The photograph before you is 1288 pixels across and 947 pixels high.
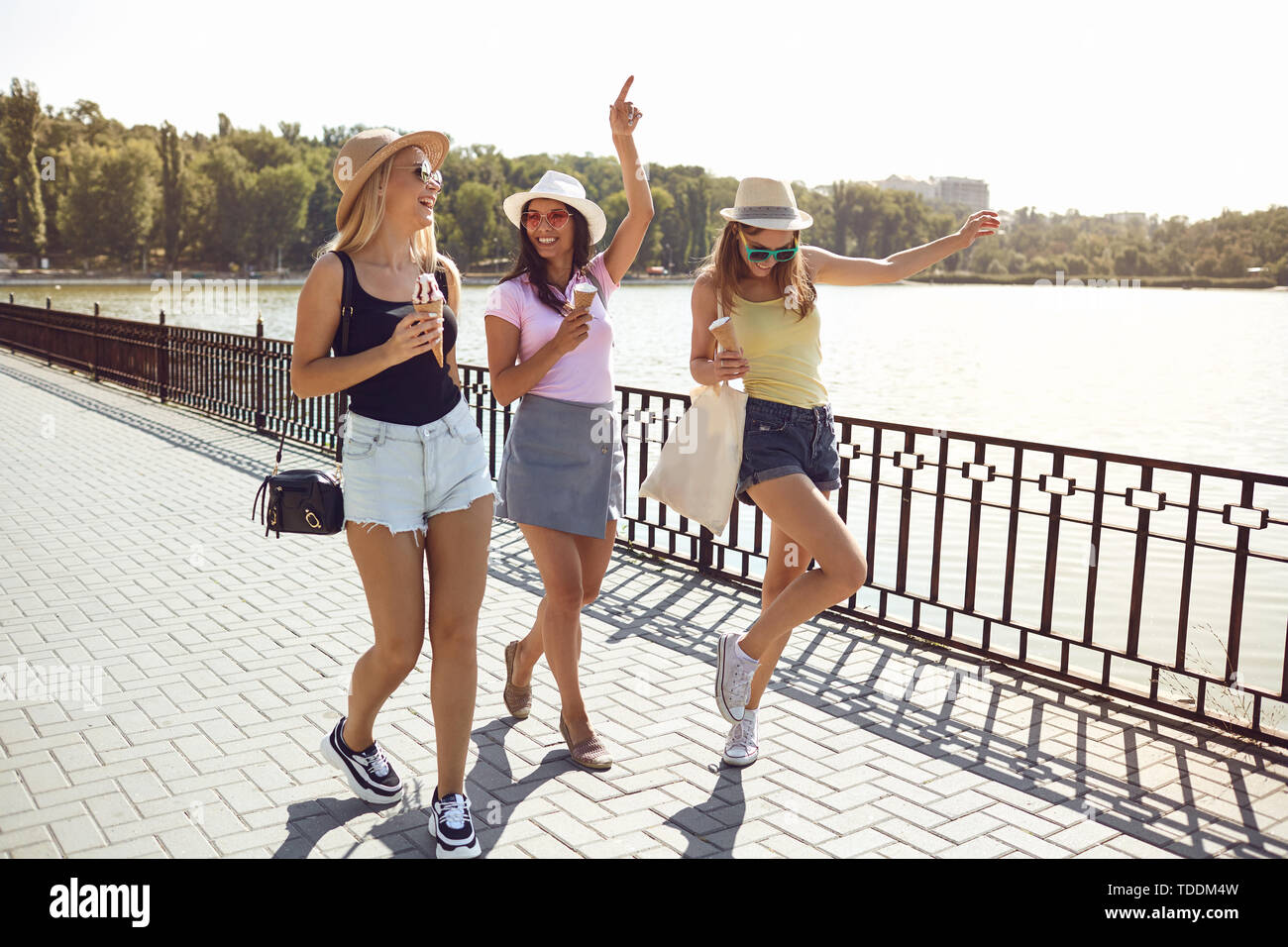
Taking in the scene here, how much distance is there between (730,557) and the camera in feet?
33.2

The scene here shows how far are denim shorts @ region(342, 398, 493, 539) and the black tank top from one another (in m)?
0.03

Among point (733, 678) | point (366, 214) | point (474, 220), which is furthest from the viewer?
point (474, 220)

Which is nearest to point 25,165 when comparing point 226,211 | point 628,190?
point 226,211

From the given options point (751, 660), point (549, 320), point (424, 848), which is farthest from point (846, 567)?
point (424, 848)

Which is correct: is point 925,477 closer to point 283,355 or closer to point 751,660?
point 283,355

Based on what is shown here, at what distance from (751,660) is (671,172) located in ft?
259

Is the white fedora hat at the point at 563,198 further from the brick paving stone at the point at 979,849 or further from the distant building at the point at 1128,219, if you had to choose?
the distant building at the point at 1128,219

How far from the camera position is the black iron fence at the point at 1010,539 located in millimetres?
4824

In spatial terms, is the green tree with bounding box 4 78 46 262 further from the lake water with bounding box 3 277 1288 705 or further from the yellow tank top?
the yellow tank top

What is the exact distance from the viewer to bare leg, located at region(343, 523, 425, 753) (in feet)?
10.7

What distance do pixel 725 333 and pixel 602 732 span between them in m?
1.63

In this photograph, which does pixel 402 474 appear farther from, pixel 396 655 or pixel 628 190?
pixel 628 190

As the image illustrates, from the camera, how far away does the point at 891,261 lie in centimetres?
445
